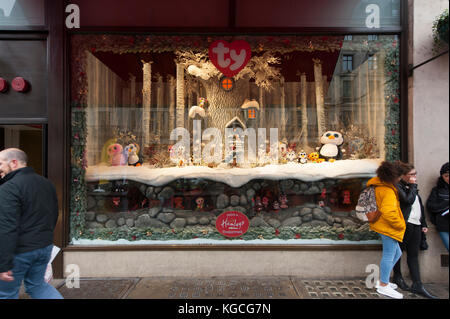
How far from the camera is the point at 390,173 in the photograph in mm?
3580

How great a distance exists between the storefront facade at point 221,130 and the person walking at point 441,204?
72 cm

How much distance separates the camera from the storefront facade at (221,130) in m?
4.52

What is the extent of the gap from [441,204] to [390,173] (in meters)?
1.14

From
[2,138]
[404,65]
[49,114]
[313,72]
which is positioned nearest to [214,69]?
[313,72]

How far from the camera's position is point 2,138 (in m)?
4.65

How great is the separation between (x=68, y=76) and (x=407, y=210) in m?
5.46

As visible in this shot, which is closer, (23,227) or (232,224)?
(23,227)

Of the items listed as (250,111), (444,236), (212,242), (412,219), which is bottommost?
(212,242)

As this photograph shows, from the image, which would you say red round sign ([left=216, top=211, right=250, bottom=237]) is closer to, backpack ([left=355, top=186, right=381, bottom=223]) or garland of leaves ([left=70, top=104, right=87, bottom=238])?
backpack ([left=355, top=186, right=381, bottom=223])

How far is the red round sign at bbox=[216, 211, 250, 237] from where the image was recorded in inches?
184

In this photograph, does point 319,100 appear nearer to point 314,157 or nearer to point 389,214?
point 314,157

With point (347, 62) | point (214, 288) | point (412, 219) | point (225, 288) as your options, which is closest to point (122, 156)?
point (214, 288)

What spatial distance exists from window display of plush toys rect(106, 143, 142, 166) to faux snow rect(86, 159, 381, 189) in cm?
8

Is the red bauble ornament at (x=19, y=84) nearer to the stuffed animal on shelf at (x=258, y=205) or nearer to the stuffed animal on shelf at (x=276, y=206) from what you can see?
the stuffed animal on shelf at (x=258, y=205)
